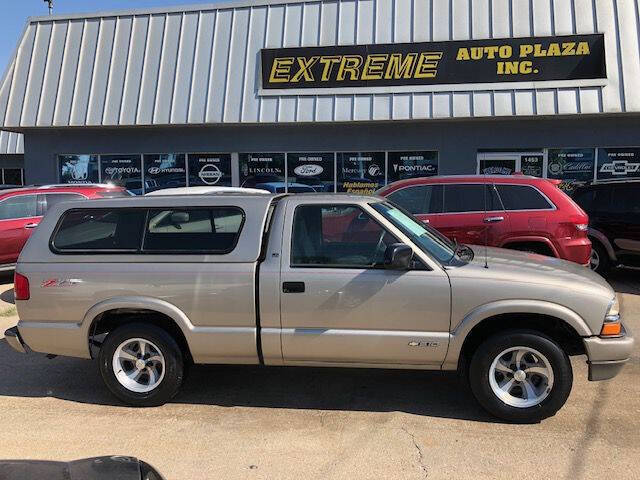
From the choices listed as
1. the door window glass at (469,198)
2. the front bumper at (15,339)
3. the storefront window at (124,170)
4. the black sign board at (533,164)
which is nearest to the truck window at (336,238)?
the front bumper at (15,339)

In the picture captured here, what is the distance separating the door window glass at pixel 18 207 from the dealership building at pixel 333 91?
425cm

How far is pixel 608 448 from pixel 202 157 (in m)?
12.2

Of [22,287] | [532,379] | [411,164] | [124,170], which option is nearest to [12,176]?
[124,170]

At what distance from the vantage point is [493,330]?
396cm

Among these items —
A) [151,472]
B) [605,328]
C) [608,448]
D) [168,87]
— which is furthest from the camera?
[168,87]

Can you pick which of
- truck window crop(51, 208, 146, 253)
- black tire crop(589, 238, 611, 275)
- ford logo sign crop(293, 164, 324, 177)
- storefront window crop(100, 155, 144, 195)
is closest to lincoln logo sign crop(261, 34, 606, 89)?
ford logo sign crop(293, 164, 324, 177)

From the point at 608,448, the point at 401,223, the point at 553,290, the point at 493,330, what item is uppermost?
the point at 401,223

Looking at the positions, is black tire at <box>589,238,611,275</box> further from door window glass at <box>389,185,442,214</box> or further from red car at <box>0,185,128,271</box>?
red car at <box>0,185,128,271</box>

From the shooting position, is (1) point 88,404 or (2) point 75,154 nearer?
(1) point 88,404

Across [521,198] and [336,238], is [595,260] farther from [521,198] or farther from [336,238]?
[336,238]

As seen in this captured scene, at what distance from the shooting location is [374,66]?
40.4 feet

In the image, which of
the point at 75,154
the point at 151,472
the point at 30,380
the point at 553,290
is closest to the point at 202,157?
the point at 75,154

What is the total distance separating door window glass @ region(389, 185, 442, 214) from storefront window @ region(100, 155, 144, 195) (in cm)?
920

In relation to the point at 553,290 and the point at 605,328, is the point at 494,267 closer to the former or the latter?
the point at 553,290
